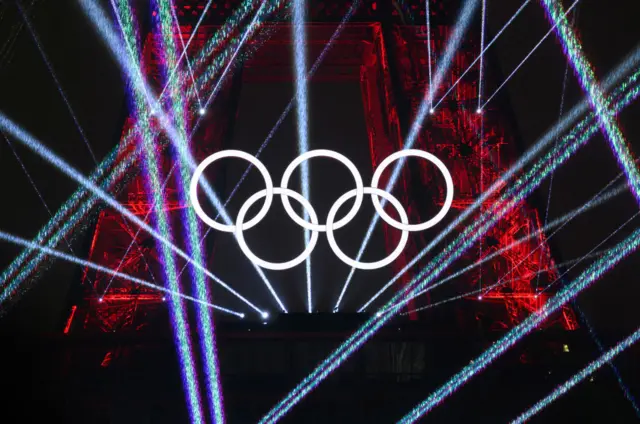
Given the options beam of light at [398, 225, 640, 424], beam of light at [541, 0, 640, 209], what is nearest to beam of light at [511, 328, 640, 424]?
beam of light at [398, 225, 640, 424]

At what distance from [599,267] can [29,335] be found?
11459mm

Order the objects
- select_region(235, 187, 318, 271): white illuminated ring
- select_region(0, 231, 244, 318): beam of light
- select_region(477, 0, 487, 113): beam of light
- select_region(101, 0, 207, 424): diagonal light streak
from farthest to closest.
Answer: select_region(477, 0, 487, 113): beam of light
select_region(0, 231, 244, 318): beam of light
select_region(101, 0, 207, 424): diagonal light streak
select_region(235, 187, 318, 271): white illuminated ring

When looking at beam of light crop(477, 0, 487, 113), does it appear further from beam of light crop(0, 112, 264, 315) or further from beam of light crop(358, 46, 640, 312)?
beam of light crop(0, 112, 264, 315)

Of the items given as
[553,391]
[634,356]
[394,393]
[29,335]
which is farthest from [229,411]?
[634,356]

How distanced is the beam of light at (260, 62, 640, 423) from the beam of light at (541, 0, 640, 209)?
293 mm

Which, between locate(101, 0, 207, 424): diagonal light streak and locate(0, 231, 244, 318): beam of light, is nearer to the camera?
locate(101, 0, 207, 424): diagonal light streak

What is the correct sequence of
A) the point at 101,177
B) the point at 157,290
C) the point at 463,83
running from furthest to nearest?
the point at 463,83 < the point at 101,177 < the point at 157,290

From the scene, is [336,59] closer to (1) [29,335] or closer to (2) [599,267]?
(2) [599,267]

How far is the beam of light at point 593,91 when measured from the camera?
14808mm

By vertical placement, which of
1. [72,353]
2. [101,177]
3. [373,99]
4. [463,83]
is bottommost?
[72,353]

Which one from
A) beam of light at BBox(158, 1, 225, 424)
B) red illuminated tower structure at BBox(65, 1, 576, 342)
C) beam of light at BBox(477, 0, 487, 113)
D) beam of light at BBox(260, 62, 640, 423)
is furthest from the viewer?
beam of light at BBox(477, 0, 487, 113)

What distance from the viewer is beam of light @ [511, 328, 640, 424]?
9.07 m

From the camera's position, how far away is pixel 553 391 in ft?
30.2

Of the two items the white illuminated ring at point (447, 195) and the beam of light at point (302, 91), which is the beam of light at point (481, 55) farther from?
the beam of light at point (302, 91)
